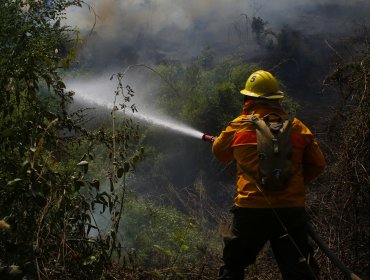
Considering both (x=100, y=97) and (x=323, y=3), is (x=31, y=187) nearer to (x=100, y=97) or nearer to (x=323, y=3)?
(x=100, y=97)

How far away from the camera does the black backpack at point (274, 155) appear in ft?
8.16

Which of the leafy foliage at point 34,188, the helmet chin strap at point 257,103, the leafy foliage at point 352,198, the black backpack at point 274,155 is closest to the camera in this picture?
the leafy foliage at point 34,188

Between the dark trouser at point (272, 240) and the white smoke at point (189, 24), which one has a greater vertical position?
the white smoke at point (189, 24)

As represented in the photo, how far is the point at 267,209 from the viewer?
254 centimetres

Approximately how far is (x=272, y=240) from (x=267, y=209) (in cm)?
27

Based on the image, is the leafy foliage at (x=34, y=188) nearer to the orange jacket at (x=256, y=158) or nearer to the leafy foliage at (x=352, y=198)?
the orange jacket at (x=256, y=158)

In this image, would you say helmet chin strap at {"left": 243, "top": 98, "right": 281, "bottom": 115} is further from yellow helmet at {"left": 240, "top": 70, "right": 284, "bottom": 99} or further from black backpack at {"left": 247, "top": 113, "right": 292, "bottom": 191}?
black backpack at {"left": 247, "top": 113, "right": 292, "bottom": 191}

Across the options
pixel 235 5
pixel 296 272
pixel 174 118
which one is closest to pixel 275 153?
pixel 296 272

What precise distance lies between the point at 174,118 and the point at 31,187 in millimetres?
10157

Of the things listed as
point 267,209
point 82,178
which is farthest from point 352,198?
point 82,178

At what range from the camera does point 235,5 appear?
24625 mm

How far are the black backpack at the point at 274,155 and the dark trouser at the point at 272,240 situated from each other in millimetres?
179

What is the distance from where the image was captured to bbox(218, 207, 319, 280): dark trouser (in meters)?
2.53

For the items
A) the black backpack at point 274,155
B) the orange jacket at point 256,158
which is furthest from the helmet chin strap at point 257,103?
the black backpack at point 274,155
